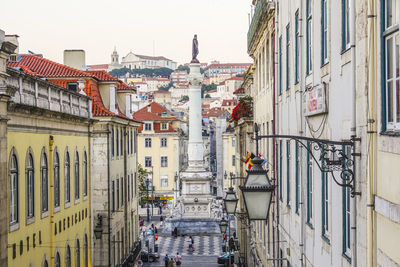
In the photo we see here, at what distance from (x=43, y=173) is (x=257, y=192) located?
12176 mm

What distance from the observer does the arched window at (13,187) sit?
16.6 metres

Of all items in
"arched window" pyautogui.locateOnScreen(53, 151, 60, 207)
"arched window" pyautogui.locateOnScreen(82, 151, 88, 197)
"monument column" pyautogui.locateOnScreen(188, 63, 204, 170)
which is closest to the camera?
"arched window" pyautogui.locateOnScreen(53, 151, 60, 207)

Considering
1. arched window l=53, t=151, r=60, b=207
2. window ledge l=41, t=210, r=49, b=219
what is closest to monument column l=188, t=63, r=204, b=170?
arched window l=53, t=151, r=60, b=207

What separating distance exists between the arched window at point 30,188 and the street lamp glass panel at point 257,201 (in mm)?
10251

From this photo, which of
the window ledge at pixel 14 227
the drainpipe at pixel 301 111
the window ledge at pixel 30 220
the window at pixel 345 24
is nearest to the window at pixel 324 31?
the window at pixel 345 24

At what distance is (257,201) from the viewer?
9219 millimetres

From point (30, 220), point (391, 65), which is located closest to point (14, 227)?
point (30, 220)

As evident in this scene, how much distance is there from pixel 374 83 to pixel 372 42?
443 mm

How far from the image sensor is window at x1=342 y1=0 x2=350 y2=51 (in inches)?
365

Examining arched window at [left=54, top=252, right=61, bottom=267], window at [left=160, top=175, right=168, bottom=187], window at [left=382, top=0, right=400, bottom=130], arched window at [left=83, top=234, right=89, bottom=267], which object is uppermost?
window at [left=382, top=0, right=400, bottom=130]

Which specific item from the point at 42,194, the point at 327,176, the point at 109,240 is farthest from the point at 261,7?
the point at 109,240

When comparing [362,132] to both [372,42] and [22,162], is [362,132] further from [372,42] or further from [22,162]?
[22,162]

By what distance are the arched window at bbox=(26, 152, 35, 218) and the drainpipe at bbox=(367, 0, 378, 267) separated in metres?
12.3

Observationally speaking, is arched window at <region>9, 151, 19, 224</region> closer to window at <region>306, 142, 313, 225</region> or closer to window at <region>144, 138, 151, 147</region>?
window at <region>306, 142, 313, 225</region>
